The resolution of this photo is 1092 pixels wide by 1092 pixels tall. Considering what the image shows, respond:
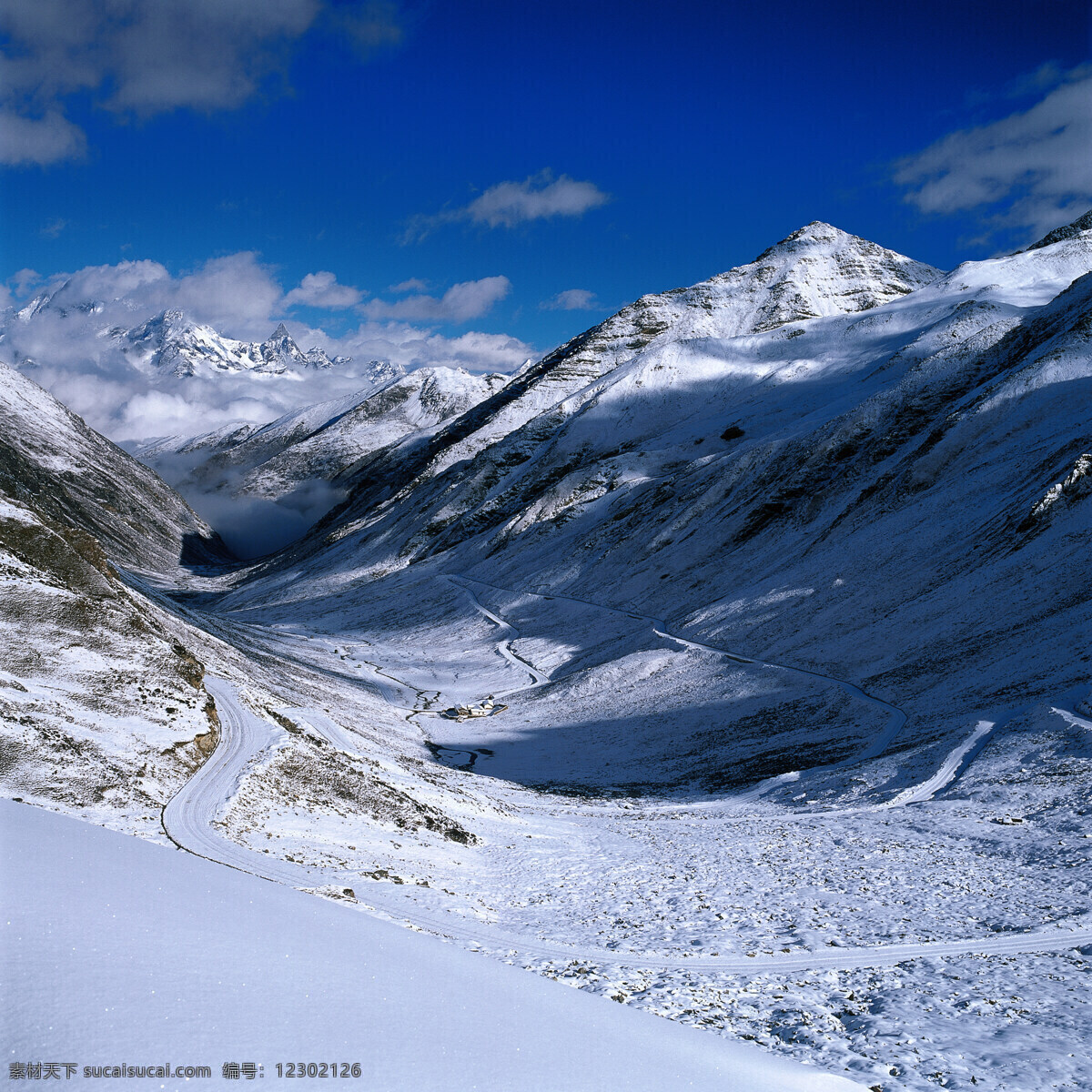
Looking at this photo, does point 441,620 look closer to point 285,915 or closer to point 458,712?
point 458,712

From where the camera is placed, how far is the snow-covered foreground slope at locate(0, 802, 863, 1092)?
5770 mm

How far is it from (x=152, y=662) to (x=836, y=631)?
1746 inches

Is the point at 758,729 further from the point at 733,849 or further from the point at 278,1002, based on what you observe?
the point at 278,1002

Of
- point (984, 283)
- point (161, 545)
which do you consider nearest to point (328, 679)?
point (161, 545)

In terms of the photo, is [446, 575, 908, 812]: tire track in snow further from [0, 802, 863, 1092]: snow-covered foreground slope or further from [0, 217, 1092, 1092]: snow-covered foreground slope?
[0, 802, 863, 1092]: snow-covered foreground slope

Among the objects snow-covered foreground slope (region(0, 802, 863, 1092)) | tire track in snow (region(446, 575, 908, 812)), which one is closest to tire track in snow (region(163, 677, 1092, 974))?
snow-covered foreground slope (region(0, 802, 863, 1092))

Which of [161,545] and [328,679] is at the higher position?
[161,545]

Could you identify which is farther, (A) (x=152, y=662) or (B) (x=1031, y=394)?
(B) (x=1031, y=394)

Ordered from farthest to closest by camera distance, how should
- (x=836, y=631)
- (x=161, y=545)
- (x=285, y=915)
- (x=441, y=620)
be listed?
(x=161, y=545) → (x=441, y=620) → (x=836, y=631) → (x=285, y=915)

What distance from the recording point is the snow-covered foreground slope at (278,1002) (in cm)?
577

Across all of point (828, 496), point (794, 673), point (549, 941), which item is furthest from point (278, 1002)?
point (828, 496)

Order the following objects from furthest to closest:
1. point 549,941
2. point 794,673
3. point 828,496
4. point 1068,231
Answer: point 1068,231 → point 828,496 → point 794,673 → point 549,941

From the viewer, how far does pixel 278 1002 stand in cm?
655

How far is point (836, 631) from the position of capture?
54.9 m
